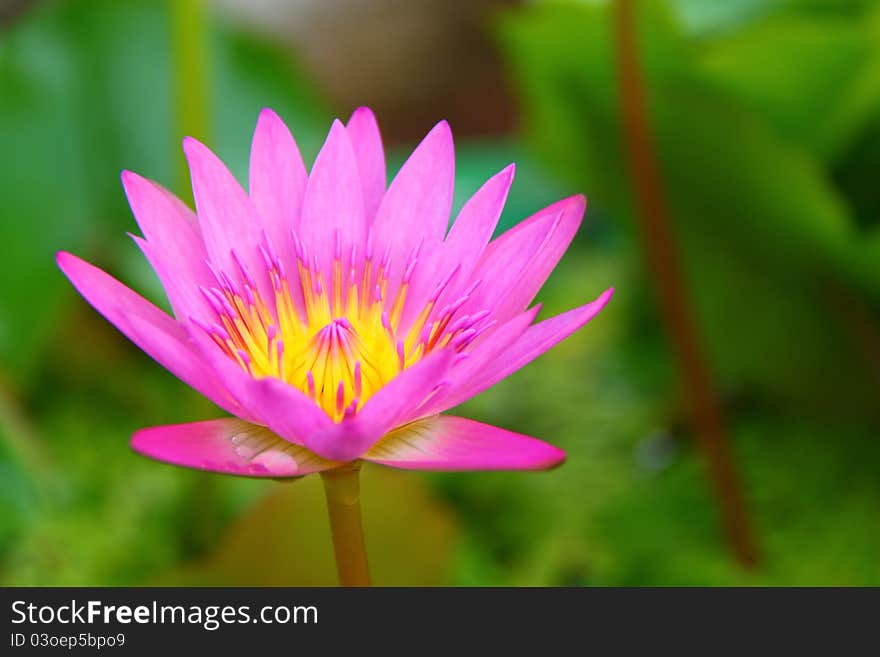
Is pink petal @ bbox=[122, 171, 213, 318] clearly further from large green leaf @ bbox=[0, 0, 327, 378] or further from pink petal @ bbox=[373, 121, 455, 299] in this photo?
large green leaf @ bbox=[0, 0, 327, 378]

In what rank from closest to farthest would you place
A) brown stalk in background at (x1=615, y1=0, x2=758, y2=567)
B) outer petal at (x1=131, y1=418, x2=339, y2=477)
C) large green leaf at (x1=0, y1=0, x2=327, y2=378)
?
outer petal at (x1=131, y1=418, x2=339, y2=477) < brown stalk in background at (x1=615, y1=0, x2=758, y2=567) < large green leaf at (x1=0, y1=0, x2=327, y2=378)

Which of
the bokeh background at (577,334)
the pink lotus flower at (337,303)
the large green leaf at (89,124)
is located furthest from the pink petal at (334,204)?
the large green leaf at (89,124)

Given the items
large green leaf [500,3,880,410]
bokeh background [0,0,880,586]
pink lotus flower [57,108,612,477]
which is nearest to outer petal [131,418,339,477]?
pink lotus flower [57,108,612,477]

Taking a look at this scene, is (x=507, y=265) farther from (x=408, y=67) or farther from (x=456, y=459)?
(x=408, y=67)

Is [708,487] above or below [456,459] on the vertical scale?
above
